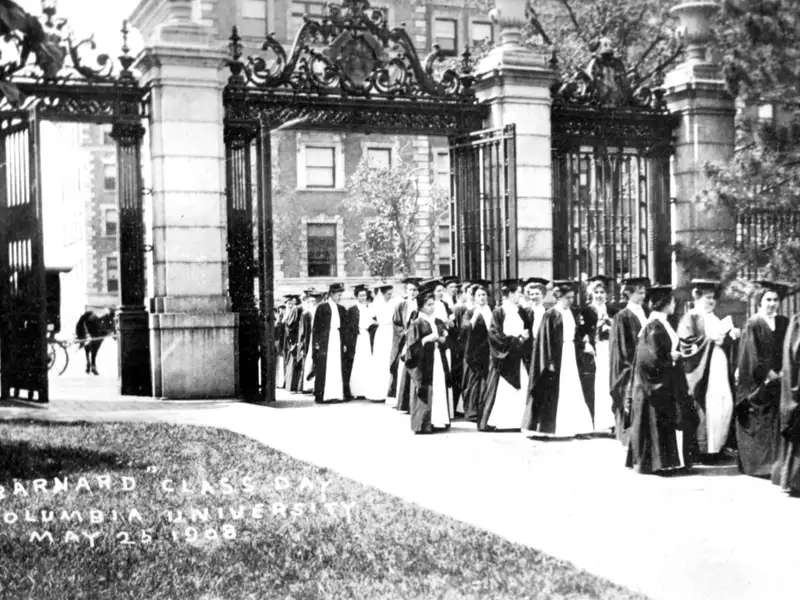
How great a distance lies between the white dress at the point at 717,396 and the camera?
1073 centimetres

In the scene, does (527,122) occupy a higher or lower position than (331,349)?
higher

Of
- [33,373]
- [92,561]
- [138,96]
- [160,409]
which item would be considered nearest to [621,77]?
[138,96]

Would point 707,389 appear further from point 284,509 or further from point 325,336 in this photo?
point 325,336

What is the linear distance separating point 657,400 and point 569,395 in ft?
9.37

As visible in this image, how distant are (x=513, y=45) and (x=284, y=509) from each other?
35.0 ft

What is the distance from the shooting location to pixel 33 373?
1397cm

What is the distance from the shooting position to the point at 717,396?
35.5ft

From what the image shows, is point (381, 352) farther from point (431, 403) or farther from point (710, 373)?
point (710, 373)

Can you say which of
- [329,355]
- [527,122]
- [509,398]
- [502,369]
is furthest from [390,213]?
[509,398]

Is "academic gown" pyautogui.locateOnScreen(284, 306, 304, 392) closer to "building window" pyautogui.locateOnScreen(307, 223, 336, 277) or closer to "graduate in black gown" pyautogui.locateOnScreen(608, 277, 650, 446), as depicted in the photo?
"graduate in black gown" pyautogui.locateOnScreen(608, 277, 650, 446)

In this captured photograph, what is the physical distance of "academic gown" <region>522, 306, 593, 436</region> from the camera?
42.1 ft

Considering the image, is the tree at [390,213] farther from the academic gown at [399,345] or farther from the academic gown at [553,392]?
the academic gown at [553,392]

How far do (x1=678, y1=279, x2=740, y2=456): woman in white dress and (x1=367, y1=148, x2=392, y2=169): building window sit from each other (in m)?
33.3

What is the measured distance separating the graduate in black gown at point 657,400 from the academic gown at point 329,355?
8.23 metres
